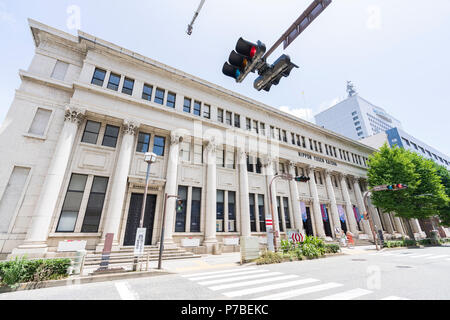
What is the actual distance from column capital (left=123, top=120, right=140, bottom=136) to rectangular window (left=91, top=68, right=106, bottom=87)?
4199mm

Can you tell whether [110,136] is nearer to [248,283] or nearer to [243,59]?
[248,283]

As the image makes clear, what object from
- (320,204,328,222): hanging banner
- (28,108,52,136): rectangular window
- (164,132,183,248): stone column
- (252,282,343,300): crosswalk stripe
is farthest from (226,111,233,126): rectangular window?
(252,282,343,300): crosswalk stripe

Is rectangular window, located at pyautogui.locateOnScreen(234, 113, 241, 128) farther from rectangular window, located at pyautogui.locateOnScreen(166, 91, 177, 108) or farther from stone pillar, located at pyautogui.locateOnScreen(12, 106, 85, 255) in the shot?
stone pillar, located at pyautogui.locateOnScreen(12, 106, 85, 255)

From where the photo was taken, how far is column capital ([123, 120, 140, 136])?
54.0 ft

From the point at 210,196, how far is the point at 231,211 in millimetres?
3483

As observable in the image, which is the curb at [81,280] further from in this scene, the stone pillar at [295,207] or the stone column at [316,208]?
the stone column at [316,208]

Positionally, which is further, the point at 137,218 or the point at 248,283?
the point at 137,218

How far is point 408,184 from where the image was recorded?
24797 mm

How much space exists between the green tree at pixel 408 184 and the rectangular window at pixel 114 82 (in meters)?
34.2

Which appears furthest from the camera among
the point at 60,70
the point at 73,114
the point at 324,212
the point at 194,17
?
the point at 324,212

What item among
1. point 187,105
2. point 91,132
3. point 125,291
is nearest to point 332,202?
point 187,105

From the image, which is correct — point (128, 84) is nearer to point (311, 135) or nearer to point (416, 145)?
point (311, 135)
